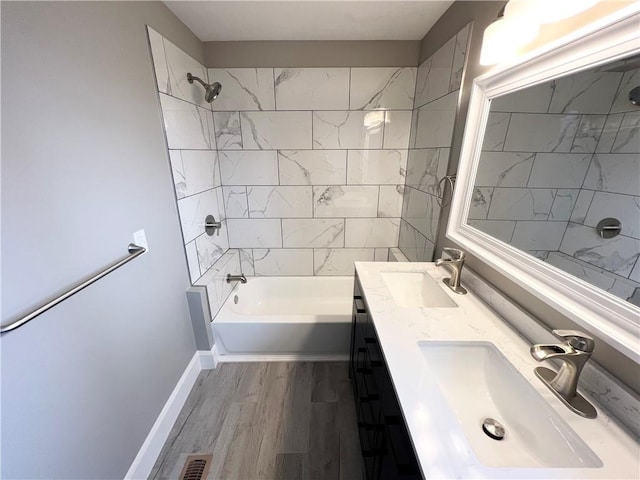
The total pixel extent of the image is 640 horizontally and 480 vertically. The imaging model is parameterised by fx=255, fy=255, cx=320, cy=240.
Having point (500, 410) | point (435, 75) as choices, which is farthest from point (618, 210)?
point (435, 75)

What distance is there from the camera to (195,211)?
5.89 ft

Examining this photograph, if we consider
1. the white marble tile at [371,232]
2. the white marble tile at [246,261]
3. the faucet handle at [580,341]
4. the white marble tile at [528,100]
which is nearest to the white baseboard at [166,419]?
the white marble tile at [246,261]

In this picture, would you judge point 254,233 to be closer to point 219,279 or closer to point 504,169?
point 219,279

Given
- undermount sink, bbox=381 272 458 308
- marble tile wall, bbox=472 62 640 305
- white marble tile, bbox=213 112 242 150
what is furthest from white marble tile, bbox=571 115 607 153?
white marble tile, bbox=213 112 242 150

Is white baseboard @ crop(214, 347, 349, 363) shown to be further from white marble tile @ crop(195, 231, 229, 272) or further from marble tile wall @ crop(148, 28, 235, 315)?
white marble tile @ crop(195, 231, 229, 272)

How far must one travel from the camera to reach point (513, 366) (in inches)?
31.5

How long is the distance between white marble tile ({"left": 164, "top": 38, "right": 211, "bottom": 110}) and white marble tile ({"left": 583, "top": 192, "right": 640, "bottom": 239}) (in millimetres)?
2009

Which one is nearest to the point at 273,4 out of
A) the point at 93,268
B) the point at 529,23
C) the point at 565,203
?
the point at 529,23

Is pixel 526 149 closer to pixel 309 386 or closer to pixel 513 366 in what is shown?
pixel 513 366

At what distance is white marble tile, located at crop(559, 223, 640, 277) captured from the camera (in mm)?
693

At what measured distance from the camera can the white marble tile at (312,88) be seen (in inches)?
78.6

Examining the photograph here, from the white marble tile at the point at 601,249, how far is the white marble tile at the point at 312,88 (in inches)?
68.8

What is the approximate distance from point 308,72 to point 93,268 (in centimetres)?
191

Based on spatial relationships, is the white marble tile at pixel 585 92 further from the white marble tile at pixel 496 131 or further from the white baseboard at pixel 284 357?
the white baseboard at pixel 284 357
